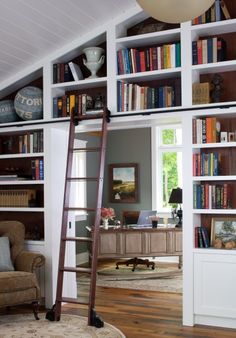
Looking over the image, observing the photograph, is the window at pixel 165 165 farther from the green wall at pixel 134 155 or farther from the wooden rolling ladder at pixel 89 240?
the wooden rolling ladder at pixel 89 240

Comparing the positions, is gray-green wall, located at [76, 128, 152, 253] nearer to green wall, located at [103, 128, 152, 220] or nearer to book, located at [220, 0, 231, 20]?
green wall, located at [103, 128, 152, 220]

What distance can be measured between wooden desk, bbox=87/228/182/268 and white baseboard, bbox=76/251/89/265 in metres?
1.21

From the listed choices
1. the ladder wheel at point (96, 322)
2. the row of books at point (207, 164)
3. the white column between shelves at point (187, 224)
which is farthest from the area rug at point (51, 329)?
the row of books at point (207, 164)

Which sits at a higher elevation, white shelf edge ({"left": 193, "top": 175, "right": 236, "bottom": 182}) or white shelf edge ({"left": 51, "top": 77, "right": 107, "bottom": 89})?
white shelf edge ({"left": 51, "top": 77, "right": 107, "bottom": 89})

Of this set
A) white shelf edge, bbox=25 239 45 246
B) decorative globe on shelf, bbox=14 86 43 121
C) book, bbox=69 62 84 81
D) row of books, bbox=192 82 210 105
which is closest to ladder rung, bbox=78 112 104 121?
book, bbox=69 62 84 81

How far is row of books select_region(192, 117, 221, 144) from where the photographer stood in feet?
15.0

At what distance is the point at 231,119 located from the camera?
4.75m

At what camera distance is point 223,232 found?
15.3 feet

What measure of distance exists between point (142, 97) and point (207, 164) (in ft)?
3.33

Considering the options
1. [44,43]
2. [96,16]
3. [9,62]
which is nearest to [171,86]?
[96,16]

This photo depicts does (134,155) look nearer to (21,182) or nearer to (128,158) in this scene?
(128,158)

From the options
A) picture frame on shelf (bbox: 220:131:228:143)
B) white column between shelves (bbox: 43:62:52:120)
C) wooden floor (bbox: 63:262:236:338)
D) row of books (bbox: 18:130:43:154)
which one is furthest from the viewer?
row of books (bbox: 18:130:43:154)

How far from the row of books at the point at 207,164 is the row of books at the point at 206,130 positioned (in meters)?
0.15

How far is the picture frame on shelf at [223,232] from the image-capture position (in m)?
4.60
